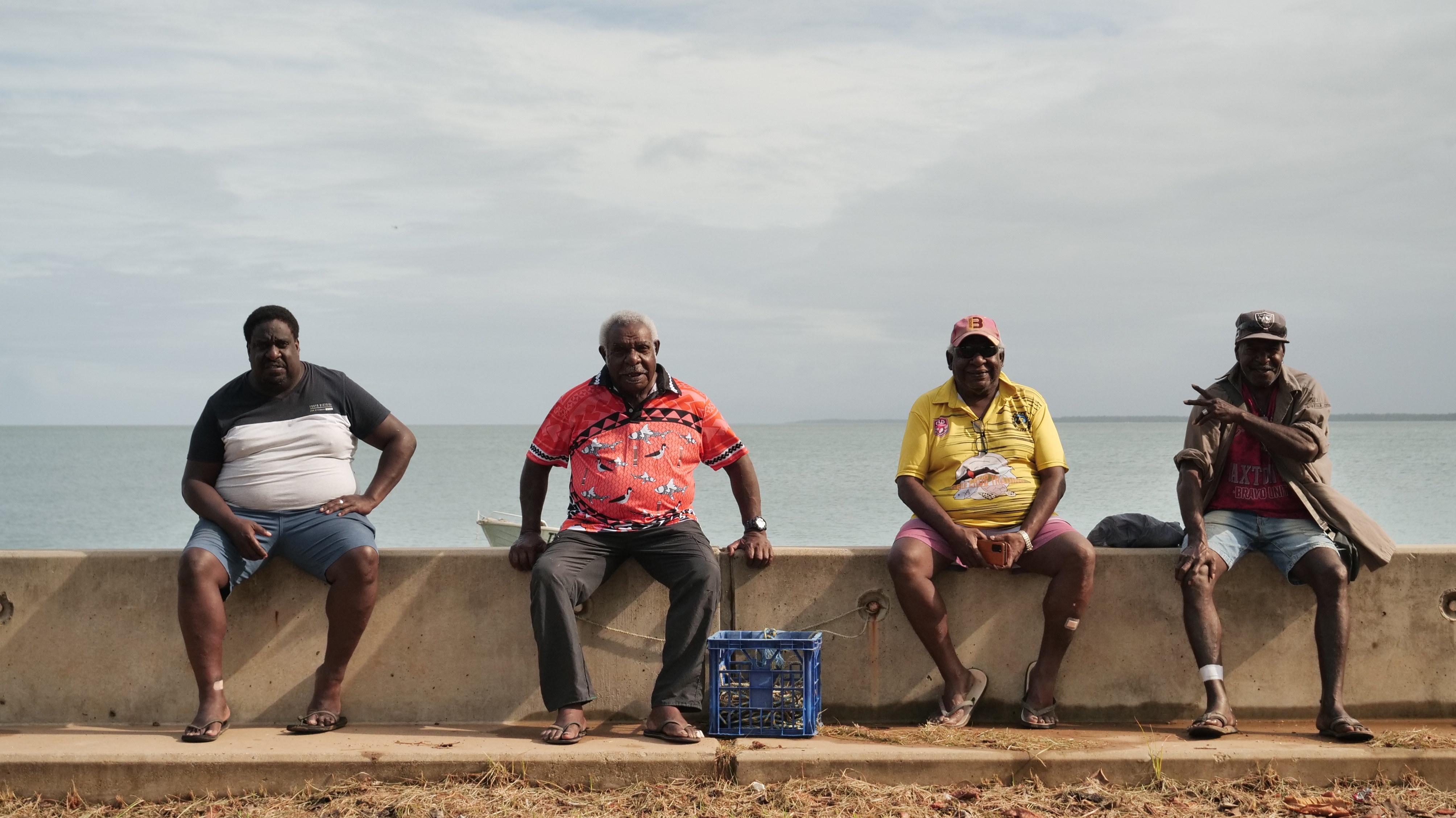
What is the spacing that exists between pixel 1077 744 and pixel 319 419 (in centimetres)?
377

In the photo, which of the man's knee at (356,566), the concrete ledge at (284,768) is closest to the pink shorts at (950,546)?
the concrete ledge at (284,768)

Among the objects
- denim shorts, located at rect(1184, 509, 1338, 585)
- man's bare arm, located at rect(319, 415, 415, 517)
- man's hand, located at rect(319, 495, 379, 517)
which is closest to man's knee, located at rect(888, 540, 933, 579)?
denim shorts, located at rect(1184, 509, 1338, 585)

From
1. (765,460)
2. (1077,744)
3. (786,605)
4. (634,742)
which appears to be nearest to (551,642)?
(634,742)

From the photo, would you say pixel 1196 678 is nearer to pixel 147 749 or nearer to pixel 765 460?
pixel 147 749

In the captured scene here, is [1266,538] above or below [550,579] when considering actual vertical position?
above

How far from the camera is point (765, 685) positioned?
5.12 metres

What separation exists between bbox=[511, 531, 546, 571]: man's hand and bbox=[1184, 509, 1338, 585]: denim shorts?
120 inches

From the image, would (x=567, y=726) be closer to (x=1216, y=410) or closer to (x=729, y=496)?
(x=1216, y=410)

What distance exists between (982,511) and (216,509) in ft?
11.6

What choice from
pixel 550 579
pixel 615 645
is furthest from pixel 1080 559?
pixel 550 579

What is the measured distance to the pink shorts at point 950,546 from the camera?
5.43 meters

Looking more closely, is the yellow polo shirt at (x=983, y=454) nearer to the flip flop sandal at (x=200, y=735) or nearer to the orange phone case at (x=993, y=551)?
the orange phone case at (x=993, y=551)

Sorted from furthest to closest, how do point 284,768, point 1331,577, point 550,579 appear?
point 1331,577, point 550,579, point 284,768

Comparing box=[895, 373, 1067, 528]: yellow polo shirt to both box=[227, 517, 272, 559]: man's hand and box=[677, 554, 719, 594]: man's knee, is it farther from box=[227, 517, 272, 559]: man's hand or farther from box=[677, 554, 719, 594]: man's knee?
box=[227, 517, 272, 559]: man's hand
